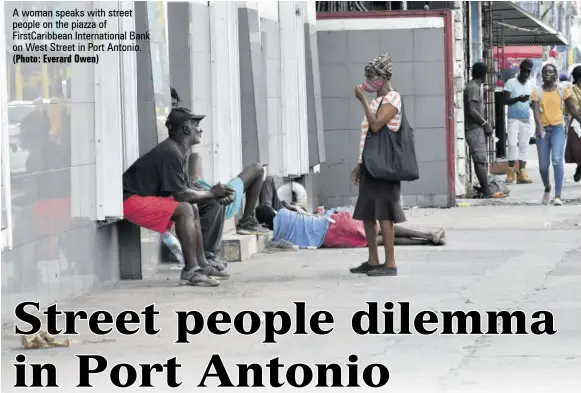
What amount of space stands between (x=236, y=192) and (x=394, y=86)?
5598 millimetres

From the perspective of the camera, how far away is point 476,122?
1905 centimetres

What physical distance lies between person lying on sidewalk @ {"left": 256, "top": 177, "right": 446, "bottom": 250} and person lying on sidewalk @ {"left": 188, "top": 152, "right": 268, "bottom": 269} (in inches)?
6.1

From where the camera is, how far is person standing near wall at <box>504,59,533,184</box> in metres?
22.2

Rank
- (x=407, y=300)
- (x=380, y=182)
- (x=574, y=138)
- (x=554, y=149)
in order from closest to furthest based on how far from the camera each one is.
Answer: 1. (x=407, y=300)
2. (x=380, y=182)
3. (x=554, y=149)
4. (x=574, y=138)

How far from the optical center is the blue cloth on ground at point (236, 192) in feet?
40.3

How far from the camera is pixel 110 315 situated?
31.3 ft

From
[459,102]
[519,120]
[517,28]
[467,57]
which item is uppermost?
[517,28]

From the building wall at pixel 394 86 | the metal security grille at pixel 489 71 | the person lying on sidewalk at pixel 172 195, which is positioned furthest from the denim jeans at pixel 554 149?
the person lying on sidewalk at pixel 172 195

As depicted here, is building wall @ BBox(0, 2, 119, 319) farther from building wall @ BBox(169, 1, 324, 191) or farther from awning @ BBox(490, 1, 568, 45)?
awning @ BBox(490, 1, 568, 45)

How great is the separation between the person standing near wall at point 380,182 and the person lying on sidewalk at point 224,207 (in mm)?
1053

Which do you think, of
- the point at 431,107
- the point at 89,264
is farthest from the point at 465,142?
the point at 89,264

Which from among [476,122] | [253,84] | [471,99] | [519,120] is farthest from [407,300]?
[519,120]

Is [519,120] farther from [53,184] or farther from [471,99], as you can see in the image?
[53,184]

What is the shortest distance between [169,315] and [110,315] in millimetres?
382
